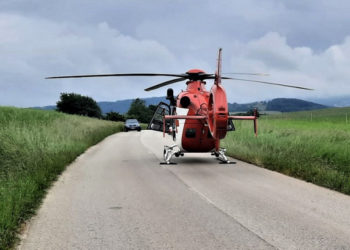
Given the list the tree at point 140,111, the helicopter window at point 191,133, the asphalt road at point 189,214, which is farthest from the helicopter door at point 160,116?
the tree at point 140,111

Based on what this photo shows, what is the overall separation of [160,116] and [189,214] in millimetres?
9550

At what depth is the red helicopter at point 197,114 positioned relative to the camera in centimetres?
1148

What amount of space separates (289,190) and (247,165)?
15.4 ft

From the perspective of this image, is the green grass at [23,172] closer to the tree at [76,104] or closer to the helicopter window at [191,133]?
the helicopter window at [191,133]

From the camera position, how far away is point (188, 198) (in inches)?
307

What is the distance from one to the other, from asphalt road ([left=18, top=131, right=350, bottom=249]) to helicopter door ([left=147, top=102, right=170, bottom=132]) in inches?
189

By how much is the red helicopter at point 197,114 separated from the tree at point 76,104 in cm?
11148

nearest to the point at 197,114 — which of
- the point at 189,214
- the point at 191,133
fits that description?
the point at 191,133

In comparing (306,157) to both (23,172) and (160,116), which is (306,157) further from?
(23,172)

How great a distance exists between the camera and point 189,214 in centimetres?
648

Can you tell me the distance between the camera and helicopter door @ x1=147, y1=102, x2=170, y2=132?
15.4 metres

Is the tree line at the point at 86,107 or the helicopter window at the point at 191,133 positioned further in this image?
the tree line at the point at 86,107

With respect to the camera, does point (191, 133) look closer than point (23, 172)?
No

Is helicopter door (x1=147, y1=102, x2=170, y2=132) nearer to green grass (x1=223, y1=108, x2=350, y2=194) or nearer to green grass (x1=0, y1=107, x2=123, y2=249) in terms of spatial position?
green grass (x1=223, y1=108, x2=350, y2=194)
